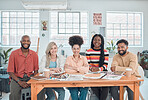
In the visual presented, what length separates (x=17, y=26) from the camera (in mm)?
6441

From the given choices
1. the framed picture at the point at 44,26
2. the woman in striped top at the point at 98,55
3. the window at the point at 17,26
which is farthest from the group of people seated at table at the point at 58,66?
the window at the point at 17,26

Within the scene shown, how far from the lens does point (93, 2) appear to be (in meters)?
6.14

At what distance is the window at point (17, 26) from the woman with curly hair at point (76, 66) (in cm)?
438

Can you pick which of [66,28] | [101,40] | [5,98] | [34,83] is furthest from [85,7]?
[34,83]

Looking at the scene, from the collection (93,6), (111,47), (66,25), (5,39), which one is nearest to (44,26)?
(66,25)

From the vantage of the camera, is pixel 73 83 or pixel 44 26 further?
pixel 44 26

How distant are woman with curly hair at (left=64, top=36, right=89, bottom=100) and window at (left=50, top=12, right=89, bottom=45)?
393 cm

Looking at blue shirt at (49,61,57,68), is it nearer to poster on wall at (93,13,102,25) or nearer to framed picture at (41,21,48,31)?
framed picture at (41,21,48,31)

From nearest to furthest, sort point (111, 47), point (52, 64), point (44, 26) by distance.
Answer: point (52, 64)
point (44, 26)
point (111, 47)

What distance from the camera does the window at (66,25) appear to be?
634 cm

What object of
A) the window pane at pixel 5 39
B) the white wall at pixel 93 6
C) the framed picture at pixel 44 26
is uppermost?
the white wall at pixel 93 6

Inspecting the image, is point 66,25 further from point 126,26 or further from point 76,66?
point 76,66

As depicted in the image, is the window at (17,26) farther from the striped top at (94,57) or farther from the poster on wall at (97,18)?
the striped top at (94,57)

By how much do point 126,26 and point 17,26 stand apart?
4773 mm
